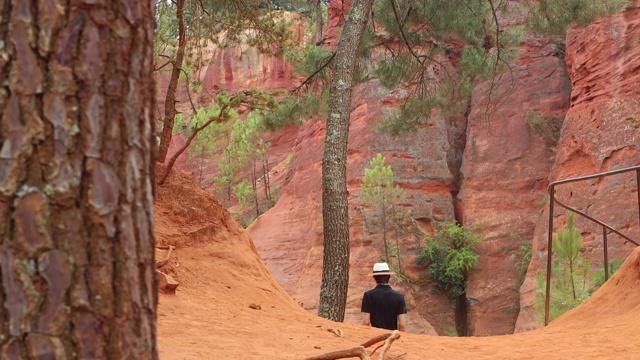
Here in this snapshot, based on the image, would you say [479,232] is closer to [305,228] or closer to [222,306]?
[305,228]

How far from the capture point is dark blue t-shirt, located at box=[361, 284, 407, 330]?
6824 mm

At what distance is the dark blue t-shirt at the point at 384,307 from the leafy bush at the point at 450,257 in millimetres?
16661

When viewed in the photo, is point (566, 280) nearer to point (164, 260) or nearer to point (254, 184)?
point (164, 260)

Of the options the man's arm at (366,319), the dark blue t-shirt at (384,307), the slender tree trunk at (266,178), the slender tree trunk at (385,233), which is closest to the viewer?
the dark blue t-shirt at (384,307)

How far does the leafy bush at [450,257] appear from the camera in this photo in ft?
76.8

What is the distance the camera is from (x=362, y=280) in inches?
888

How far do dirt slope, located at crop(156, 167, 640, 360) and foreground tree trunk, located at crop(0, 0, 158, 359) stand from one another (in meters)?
2.61

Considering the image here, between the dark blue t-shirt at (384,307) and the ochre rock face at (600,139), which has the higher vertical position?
the ochre rock face at (600,139)

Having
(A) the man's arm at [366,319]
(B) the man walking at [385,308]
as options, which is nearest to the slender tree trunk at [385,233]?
(A) the man's arm at [366,319]

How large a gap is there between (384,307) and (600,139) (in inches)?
600

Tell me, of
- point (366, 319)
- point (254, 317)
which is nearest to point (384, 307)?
point (366, 319)

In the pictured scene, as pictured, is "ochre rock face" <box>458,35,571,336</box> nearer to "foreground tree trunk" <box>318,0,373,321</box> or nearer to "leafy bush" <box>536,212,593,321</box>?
"leafy bush" <box>536,212,593,321</box>

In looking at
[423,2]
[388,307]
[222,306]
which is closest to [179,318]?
[222,306]

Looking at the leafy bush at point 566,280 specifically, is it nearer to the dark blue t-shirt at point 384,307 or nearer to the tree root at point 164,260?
the dark blue t-shirt at point 384,307
